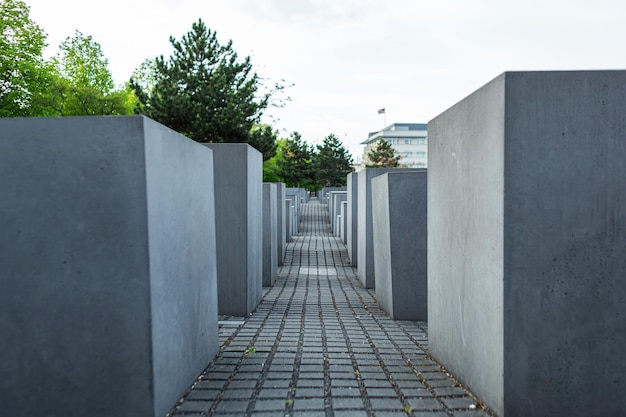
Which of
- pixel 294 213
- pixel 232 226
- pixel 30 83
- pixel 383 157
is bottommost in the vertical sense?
pixel 294 213

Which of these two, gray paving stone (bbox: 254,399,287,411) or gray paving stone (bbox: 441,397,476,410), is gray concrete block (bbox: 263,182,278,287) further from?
gray paving stone (bbox: 441,397,476,410)

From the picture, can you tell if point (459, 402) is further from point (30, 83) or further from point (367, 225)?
point (30, 83)

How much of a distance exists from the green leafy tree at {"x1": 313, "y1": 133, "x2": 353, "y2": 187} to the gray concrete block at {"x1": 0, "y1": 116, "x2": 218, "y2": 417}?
56.4m

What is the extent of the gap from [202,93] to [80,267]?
24818mm

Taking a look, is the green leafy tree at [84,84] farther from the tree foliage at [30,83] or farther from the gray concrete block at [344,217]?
the gray concrete block at [344,217]

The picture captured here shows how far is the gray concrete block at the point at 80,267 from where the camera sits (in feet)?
10.8

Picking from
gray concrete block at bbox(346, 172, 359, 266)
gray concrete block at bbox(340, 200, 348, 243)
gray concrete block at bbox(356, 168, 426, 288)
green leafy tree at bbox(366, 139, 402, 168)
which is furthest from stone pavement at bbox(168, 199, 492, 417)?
green leafy tree at bbox(366, 139, 402, 168)

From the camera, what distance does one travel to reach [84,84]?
42.0 metres

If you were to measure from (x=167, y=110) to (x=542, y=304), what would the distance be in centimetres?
2437

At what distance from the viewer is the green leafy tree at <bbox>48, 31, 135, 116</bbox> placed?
36.4 metres

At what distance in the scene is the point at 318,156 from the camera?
61094mm

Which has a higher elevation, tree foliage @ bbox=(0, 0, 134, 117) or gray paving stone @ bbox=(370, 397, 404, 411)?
tree foliage @ bbox=(0, 0, 134, 117)

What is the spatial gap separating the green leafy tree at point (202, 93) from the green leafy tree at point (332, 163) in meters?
30.9

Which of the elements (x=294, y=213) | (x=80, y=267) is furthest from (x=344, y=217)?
(x=80, y=267)
